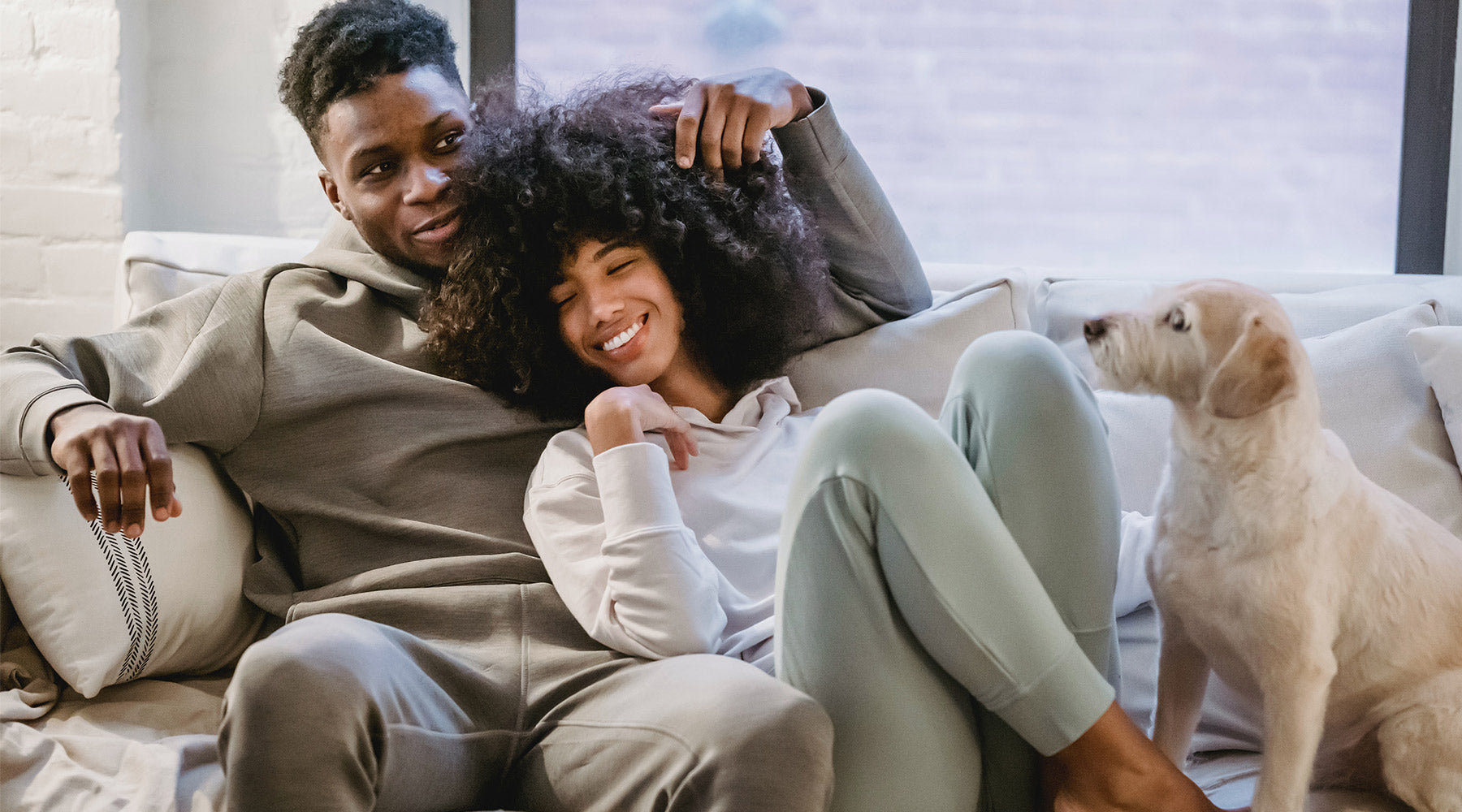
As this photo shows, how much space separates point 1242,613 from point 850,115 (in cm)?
157

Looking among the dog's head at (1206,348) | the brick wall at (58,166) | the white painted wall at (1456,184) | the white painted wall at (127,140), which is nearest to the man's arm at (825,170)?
the dog's head at (1206,348)

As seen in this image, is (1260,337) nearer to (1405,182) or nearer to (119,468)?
(119,468)

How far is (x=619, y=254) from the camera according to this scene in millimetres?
1316

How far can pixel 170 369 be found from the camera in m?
1.27

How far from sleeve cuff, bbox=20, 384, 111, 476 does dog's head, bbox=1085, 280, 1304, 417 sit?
1002 mm

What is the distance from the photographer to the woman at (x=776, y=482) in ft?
2.90

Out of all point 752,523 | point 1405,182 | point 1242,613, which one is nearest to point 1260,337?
point 1242,613

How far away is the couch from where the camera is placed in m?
1.09

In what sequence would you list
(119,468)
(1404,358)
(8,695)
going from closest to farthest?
(119,468) → (8,695) → (1404,358)

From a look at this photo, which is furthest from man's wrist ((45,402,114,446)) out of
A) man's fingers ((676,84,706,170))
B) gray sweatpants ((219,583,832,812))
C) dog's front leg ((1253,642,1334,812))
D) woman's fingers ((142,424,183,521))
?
dog's front leg ((1253,642,1334,812))

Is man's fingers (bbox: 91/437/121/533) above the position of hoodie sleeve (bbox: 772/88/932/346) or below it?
below

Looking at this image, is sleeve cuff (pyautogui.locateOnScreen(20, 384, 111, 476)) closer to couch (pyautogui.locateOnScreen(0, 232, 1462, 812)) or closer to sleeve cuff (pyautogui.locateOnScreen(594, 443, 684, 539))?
couch (pyautogui.locateOnScreen(0, 232, 1462, 812))

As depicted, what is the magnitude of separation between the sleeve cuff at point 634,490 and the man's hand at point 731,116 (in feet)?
1.34

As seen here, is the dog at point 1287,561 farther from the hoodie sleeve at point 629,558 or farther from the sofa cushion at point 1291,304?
the sofa cushion at point 1291,304
